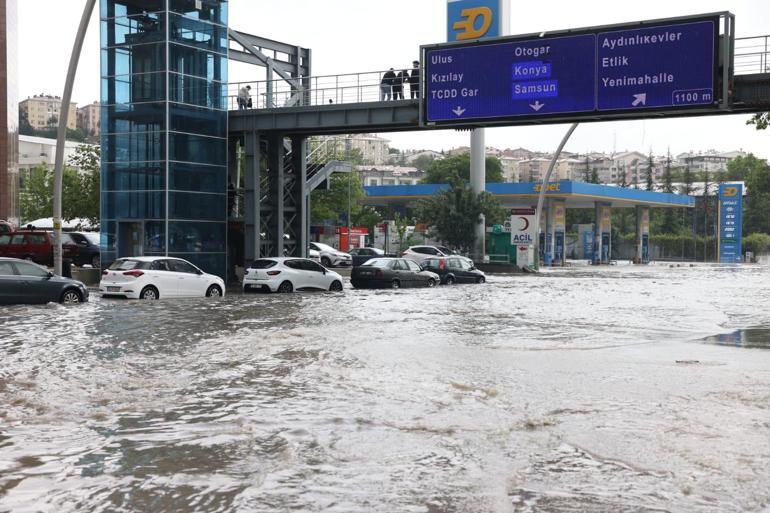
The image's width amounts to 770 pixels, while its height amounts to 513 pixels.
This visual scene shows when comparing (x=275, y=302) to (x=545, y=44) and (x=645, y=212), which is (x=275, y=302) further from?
(x=645, y=212)

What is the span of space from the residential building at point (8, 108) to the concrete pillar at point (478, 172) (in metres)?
28.9

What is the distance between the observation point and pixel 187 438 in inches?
332

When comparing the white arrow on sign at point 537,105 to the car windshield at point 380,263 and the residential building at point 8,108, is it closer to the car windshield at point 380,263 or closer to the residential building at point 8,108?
the car windshield at point 380,263

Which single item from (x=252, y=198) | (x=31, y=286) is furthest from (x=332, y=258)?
(x=31, y=286)

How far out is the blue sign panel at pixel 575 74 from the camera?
24.9 m

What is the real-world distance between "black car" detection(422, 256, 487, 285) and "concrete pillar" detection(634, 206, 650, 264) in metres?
43.0

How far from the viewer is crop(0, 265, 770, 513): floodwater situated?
6.68 meters

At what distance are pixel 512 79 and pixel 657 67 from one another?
4571mm

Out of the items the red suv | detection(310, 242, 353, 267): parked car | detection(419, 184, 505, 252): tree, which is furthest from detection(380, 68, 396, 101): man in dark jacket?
detection(419, 184, 505, 252): tree

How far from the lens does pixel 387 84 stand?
31969 millimetres

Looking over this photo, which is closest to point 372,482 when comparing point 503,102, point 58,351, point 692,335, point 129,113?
point 58,351

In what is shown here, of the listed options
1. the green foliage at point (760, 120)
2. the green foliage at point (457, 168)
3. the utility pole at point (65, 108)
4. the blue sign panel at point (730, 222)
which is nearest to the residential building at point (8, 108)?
the utility pole at point (65, 108)

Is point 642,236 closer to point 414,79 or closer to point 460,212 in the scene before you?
point 460,212

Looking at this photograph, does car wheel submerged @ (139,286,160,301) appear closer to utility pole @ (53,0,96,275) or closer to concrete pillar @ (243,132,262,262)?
utility pole @ (53,0,96,275)
